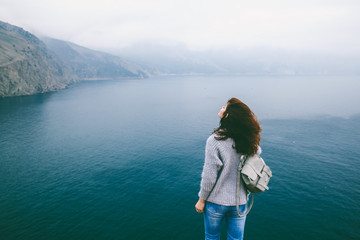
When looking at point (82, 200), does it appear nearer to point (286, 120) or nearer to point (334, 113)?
point (286, 120)

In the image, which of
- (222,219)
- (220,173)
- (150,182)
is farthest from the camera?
(150,182)

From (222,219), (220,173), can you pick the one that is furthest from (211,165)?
(222,219)

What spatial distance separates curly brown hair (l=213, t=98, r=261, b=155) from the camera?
4500 mm

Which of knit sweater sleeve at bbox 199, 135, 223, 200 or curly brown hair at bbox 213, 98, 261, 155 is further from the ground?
curly brown hair at bbox 213, 98, 261, 155

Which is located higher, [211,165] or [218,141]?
[218,141]

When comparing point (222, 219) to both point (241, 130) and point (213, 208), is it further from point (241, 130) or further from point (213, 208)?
point (241, 130)

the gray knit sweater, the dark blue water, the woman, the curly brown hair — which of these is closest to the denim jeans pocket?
the woman

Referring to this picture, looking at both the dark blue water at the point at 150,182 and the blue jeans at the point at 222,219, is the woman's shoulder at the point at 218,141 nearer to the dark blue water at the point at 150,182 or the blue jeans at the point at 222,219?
the blue jeans at the point at 222,219

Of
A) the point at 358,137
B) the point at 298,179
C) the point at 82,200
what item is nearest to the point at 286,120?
the point at 358,137

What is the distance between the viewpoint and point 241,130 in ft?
14.8

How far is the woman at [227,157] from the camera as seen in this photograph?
453 centimetres

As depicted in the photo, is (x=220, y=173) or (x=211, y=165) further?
(x=220, y=173)

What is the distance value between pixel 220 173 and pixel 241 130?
113cm

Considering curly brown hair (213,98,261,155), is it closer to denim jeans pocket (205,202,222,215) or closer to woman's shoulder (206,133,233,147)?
woman's shoulder (206,133,233,147)
